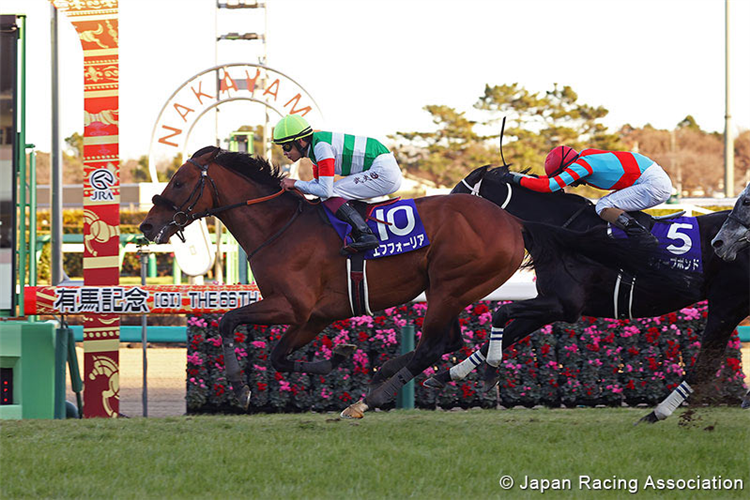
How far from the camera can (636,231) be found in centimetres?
527

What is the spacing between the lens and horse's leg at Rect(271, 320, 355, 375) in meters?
5.00

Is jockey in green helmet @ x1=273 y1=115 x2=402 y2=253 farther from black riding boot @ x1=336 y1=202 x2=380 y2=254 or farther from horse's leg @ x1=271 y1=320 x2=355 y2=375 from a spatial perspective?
horse's leg @ x1=271 y1=320 x2=355 y2=375

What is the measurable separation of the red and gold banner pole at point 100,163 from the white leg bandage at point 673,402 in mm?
3576

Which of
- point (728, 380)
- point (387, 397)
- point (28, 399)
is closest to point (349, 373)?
point (387, 397)

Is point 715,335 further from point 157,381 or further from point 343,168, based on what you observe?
point 157,381

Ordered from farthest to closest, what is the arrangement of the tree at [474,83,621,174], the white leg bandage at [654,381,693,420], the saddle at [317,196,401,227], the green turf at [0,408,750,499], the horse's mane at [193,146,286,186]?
the tree at [474,83,621,174]
the horse's mane at [193,146,286,186]
the saddle at [317,196,401,227]
the white leg bandage at [654,381,693,420]
the green turf at [0,408,750,499]

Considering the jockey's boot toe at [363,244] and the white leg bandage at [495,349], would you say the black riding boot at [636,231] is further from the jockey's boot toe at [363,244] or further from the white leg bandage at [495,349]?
the jockey's boot toe at [363,244]

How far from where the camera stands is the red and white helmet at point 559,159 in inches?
218

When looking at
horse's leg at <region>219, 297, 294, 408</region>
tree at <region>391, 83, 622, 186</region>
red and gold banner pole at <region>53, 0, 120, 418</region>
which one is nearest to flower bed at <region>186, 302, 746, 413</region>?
red and gold banner pole at <region>53, 0, 120, 418</region>

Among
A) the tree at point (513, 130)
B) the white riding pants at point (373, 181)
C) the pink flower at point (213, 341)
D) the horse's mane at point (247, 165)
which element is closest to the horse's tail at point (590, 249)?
the white riding pants at point (373, 181)

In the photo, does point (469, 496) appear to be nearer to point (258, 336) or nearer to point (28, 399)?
point (258, 336)

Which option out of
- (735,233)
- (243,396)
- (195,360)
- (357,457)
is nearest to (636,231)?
(735,233)

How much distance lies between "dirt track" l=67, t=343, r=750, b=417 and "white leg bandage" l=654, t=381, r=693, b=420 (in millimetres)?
3102

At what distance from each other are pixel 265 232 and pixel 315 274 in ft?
1.29
